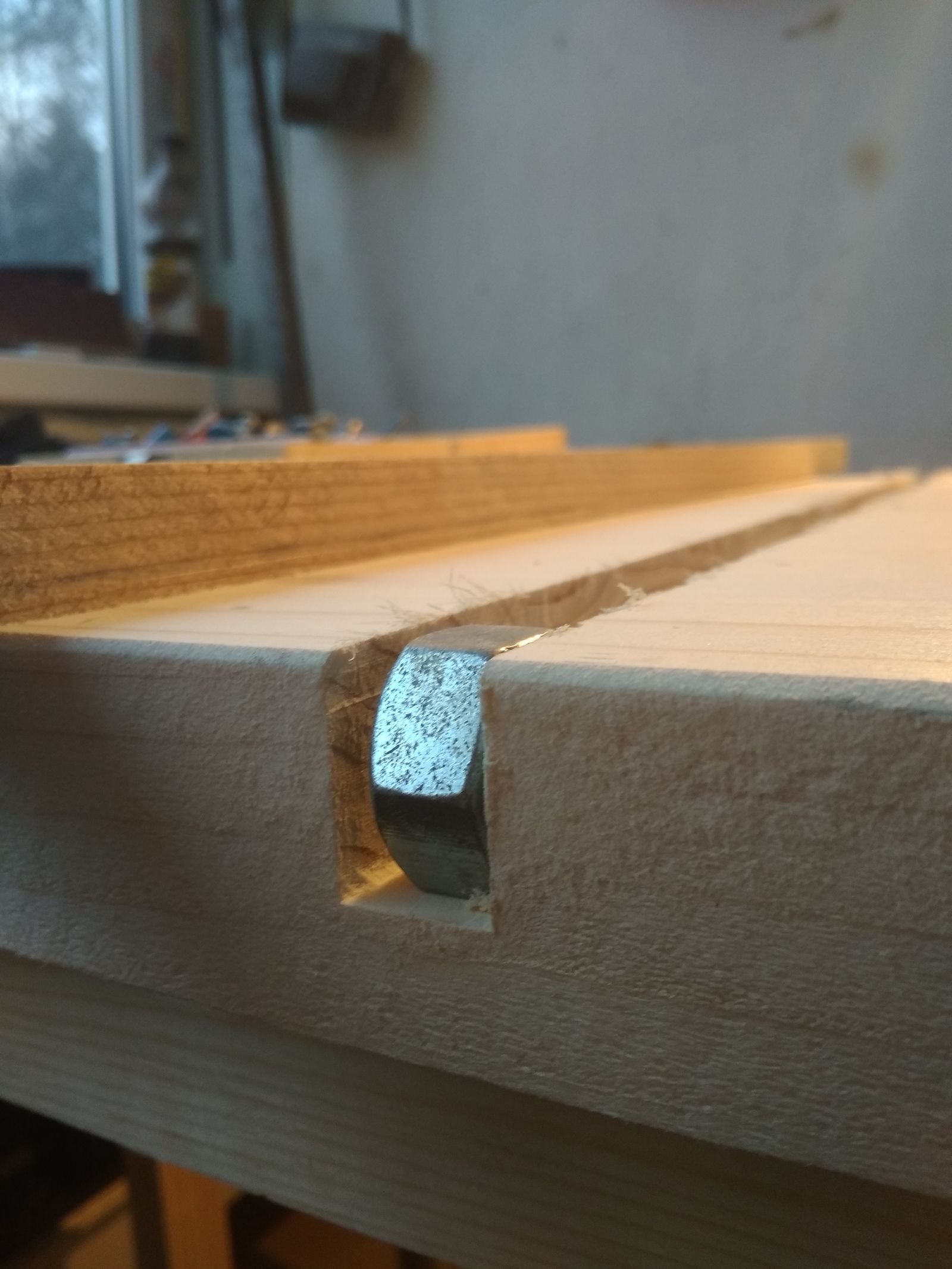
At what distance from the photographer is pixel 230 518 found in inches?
18.1

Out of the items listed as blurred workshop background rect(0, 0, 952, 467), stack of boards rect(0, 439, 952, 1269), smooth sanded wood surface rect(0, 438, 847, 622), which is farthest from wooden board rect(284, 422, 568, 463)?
blurred workshop background rect(0, 0, 952, 467)

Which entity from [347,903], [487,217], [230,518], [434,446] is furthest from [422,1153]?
[487,217]

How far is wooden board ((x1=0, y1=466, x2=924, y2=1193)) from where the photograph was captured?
253mm

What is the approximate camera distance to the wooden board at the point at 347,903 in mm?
253

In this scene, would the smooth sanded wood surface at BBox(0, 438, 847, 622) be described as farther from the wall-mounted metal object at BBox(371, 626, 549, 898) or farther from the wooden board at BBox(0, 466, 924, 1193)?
the wall-mounted metal object at BBox(371, 626, 549, 898)

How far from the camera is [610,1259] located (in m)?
0.33

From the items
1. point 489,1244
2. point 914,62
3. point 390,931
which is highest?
point 914,62

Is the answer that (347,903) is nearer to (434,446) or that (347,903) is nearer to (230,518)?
(230,518)

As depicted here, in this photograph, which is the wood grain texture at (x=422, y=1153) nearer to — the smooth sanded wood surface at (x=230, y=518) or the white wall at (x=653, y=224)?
the smooth sanded wood surface at (x=230, y=518)

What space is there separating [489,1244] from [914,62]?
2148mm

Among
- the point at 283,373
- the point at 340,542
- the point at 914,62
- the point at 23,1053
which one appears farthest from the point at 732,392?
the point at 23,1053

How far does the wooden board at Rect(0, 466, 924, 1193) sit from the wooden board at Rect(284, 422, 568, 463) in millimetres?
364

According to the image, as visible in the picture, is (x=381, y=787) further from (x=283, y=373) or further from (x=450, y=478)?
(x=283, y=373)

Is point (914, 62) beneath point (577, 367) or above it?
above
